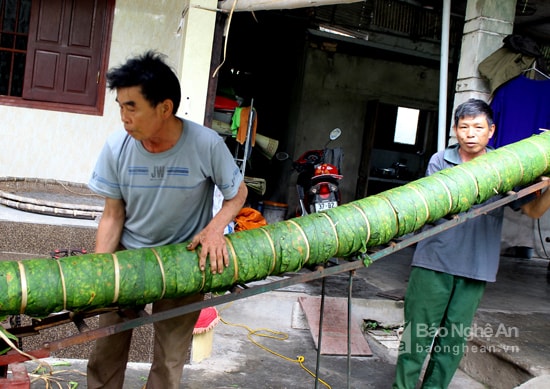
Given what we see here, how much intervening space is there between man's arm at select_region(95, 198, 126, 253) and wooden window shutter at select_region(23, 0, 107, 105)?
411 centimetres

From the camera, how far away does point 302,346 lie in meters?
4.45

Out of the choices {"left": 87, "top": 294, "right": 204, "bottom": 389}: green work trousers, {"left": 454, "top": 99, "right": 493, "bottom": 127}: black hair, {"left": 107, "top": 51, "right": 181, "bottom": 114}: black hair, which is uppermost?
{"left": 454, "top": 99, "right": 493, "bottom": 127}: black hair

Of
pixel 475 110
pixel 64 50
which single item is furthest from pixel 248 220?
pixel 475 110

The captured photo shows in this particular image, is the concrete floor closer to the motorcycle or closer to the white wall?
the motorcycle

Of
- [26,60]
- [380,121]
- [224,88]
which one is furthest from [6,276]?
[380,121]

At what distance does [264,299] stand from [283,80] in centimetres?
539

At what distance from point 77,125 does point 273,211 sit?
127 inches

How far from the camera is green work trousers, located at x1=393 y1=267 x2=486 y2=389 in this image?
119 inches

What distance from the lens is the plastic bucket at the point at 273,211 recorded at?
8.11 metres

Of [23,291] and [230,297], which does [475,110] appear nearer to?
[230,297]

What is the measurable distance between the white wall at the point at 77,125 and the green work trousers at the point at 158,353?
399 centimetres

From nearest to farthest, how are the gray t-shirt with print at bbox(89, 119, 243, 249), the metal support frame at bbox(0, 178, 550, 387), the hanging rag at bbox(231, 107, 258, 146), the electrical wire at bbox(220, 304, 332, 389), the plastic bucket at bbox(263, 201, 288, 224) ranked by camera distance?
the metal support frame at bbox(0, 178, 550, 387), the gray t-shirt with print at bbox(89, 119, 243, 249), the electrical wire at bbox(220, 304, 332, 389), the hanging rag at bbox(231, 107, 258, 146), the plastic bucket at bbox(263, 201, 288, 224)

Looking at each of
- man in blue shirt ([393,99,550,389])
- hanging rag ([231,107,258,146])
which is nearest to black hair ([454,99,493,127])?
man in blue shirt ([393,99,550,389])

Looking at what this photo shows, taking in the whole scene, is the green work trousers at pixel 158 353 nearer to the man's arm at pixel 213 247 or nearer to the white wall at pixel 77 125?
the man's arm at pixel 213 247
